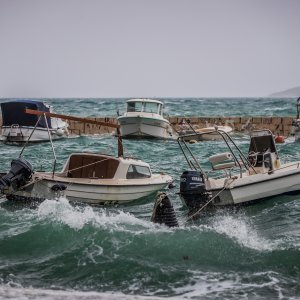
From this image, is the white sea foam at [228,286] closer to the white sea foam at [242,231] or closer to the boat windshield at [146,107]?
the white sea foam at [242,231]

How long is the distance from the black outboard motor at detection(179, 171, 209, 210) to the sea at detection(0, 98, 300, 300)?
0.46m

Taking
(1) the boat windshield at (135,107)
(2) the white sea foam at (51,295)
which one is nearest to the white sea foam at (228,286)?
(2) the white sea foam at (51,295)

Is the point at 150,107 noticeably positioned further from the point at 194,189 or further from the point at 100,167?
the point at 194,189

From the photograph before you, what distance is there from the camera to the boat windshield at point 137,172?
1940 cm

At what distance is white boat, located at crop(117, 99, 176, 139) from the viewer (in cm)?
3753

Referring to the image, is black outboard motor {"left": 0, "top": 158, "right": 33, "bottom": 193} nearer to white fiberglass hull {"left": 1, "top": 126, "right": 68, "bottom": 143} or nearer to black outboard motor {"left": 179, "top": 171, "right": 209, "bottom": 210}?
black outboard motor {"left": 179, "top": 171, "right": 209, "bottom": 210}

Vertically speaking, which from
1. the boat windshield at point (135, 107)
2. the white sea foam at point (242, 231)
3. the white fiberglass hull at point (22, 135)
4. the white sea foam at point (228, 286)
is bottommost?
the white sea foam at point (228, 286)

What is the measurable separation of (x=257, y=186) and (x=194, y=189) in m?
2.08

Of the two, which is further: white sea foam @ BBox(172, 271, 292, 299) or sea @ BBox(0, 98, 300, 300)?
sea @ BBox(0, 98, 300, 300)

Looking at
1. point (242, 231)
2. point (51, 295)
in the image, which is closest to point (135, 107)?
point (242, 231)

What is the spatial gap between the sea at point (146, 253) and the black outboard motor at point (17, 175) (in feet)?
2.37

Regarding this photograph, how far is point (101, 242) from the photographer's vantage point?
14.0 metres

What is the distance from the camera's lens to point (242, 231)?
14945mm

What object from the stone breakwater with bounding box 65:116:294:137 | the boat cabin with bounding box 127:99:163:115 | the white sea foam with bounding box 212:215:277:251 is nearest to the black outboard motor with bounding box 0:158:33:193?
the white sea foam with bounding box 212:215:277:251
